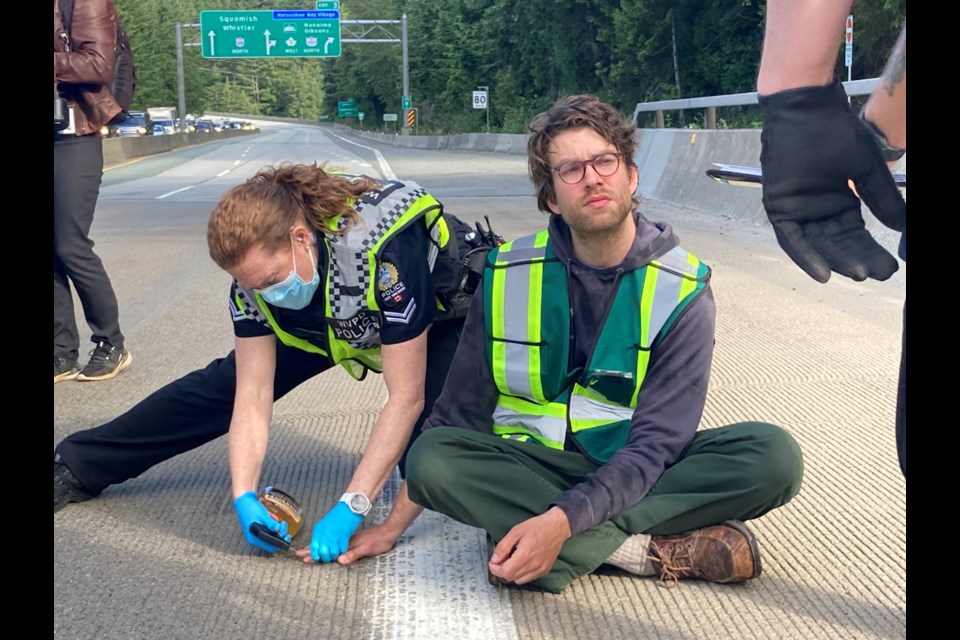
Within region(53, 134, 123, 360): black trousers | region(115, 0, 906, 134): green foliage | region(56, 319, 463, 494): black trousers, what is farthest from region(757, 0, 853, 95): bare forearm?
region(53, 134, 123, 360): black trousers

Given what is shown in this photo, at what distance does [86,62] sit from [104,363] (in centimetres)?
148

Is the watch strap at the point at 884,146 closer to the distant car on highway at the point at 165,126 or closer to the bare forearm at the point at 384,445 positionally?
the bare forearm at the point at 384,445

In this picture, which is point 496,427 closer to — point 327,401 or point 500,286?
point 500,286

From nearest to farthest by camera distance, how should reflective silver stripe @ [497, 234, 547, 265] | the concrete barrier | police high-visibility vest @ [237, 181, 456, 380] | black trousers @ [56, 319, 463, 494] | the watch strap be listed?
the watch strap
reflective silver stripe @ [497, 234, 547, 265]
police high-visibility vest @ [237, 181, 456, 380]
black trousers @ [56, 319, 463, 494]
the concrete barrier

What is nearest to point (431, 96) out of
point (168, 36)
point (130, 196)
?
point (168, 36)

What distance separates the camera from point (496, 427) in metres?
3.42

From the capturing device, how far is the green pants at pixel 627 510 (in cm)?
307

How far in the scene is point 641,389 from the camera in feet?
10.4

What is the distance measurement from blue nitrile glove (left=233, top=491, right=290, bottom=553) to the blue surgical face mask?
580 mm

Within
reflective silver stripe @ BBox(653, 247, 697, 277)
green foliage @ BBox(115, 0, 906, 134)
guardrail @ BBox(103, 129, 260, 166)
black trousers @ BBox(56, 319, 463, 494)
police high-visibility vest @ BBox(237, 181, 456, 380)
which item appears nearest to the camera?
reflective silver stripe @ BBox(653, 247, 697, 277)

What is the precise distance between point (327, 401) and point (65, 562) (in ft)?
6.68

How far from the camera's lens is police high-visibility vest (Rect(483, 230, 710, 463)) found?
10.3 ft

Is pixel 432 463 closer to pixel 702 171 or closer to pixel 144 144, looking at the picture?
pixel 702 171

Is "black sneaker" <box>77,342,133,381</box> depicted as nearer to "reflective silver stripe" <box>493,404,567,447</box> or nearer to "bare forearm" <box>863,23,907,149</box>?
"reflective silver stripe" <box>493,404,567,447</box>
